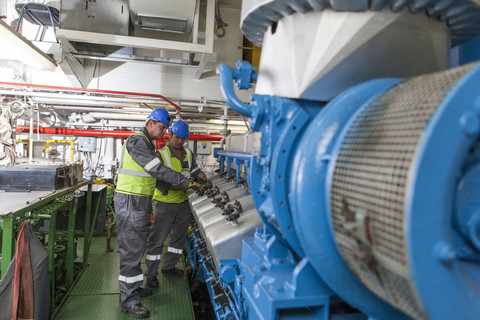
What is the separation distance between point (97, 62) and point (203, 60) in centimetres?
155

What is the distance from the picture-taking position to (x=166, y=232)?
357 centimetres

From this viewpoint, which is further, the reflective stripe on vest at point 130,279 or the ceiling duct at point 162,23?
the ceiling duct at point 162,23

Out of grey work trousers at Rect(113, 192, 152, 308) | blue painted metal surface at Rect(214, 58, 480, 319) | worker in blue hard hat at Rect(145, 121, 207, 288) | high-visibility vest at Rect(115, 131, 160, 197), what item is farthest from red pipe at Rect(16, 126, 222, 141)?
blue painted metal surface at Rect(214, 58, 480, 319)

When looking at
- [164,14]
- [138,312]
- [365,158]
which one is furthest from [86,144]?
[365,158]

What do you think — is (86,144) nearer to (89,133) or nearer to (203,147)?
(89,133)

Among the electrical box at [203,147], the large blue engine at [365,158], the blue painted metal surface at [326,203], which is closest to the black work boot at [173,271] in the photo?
the large blue engine at [365,158]

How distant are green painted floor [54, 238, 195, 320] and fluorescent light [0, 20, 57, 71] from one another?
226 cm

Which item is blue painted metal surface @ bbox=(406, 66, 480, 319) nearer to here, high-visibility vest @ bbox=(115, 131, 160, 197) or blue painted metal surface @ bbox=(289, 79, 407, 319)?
blue painted metal surface @ bbox=(289, 79, 407, 319)

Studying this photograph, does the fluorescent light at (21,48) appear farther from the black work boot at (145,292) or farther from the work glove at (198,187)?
the black work boot at (145,292)

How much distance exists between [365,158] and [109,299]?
3185 millimetres

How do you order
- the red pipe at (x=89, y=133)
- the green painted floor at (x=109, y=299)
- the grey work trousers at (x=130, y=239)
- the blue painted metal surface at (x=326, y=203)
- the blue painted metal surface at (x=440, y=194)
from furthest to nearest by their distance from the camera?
the red pipe at (x=89, y=133) → the green painted floor at (x=109, y=299) → the grey work trousers at (x=130, y=239) → the blue painted metal surface at (x=326, y=203) → the blue painted metal surface at (x=440, y=194)

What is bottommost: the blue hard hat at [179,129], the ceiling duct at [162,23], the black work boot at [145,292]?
the black work boot at [145,292]

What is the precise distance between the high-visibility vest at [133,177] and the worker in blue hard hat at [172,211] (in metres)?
0.50

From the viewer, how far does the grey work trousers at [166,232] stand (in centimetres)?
348
